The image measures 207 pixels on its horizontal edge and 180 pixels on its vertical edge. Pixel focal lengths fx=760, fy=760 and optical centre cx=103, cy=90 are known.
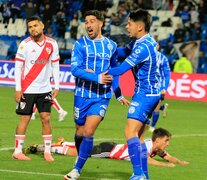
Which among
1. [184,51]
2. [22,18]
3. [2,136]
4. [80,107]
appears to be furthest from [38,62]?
[22,18]

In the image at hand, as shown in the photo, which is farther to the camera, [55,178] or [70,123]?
[70,123]

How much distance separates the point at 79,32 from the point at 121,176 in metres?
25.0

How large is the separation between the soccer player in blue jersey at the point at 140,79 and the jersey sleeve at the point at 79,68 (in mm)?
267

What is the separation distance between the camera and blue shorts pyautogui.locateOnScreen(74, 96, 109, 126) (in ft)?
32.2

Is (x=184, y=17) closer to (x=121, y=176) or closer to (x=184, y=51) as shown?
(x=184, y=51)

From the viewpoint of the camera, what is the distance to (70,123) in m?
17.8

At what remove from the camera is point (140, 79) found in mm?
9398

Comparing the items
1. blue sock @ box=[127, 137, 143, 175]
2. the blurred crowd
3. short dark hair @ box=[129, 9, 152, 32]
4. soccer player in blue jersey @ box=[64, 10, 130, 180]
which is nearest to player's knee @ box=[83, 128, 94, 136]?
soccer player in blue jersey @ box=[64, 10, 130, 180]

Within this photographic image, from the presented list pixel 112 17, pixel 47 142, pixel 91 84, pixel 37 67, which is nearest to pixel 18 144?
pixel 47 142

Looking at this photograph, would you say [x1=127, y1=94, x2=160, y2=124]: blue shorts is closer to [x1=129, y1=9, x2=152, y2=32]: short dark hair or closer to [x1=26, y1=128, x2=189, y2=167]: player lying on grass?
[x1=129, y1=9, x2=152, y2=32]: short dark hair

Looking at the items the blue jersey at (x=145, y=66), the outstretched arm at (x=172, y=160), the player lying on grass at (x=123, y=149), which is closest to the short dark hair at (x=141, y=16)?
the blue jersey at (x=145, y=66)

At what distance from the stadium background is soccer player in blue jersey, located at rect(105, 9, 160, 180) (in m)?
0.98

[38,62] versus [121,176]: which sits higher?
[38,62]

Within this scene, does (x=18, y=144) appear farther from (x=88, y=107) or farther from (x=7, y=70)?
(x=7, y=70)
